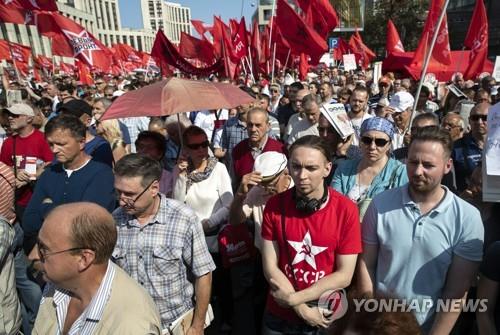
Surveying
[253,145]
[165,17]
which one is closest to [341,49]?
[253,145]

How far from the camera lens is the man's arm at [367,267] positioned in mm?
2195

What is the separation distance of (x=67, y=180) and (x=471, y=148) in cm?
352

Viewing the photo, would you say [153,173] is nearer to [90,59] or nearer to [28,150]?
[28,150]

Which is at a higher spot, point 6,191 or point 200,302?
point 6,191

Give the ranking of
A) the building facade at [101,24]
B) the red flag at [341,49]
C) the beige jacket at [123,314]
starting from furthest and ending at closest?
the building facade at [101,24], the red flag at [341,49], the beige jacket at [123,314]

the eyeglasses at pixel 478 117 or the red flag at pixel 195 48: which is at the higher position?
the red flag at pixel 195 48

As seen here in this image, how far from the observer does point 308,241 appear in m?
2.18

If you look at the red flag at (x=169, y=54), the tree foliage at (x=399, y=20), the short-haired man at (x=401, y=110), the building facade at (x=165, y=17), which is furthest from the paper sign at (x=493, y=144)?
the building facade at (x=165, y=17)

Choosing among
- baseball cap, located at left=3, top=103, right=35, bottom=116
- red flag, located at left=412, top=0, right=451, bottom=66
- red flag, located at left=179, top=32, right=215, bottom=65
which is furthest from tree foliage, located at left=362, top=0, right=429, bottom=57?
baseball cap, located at left=3, top=103, right=35, bottom=116

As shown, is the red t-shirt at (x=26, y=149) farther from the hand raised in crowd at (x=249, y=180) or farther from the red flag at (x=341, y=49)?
the red flag at (x=341, y=49)

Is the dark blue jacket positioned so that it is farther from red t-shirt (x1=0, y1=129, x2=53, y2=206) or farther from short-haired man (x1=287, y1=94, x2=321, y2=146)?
short-haired man (x1=287, y1=94, x2=321, y2=146)

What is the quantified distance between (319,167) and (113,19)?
3776 inches

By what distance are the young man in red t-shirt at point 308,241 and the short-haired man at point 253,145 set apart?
1716mm

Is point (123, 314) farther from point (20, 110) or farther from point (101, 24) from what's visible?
point (101, 24)
